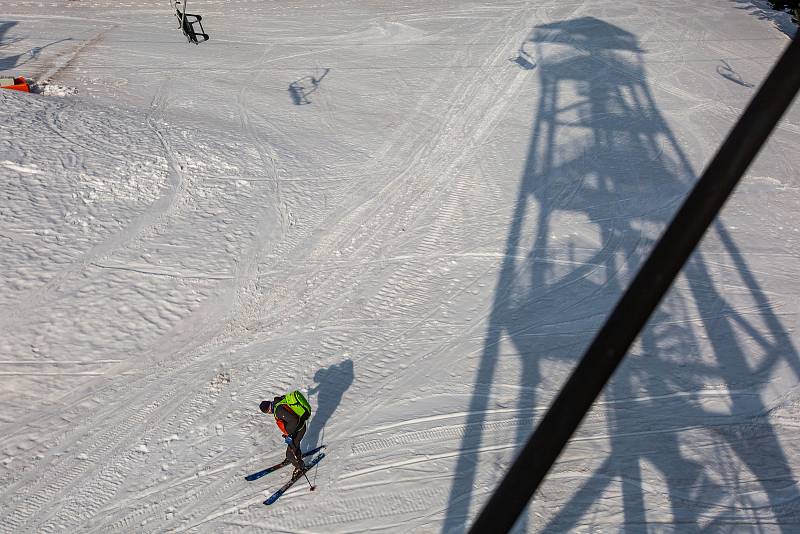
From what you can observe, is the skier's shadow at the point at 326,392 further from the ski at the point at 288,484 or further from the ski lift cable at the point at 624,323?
the ski lift cable at the point at 624,323

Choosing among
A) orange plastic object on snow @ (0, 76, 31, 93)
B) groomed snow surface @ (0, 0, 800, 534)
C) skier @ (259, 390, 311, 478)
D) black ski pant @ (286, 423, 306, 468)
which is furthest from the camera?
orange plastic object on snow @ (0, 76, 31, 93)

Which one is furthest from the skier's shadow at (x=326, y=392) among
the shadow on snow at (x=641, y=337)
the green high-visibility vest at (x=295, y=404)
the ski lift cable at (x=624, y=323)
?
the ski lift cable at (x=624, y=323)

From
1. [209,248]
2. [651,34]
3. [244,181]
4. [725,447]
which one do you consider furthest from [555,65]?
[725,447]

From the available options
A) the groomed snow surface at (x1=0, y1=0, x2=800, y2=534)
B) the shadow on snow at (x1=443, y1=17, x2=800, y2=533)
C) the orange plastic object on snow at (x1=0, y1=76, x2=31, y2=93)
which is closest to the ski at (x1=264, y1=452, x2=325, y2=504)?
the groomed snow surface at (x1=0, y1=0, x2=800, y2=534)

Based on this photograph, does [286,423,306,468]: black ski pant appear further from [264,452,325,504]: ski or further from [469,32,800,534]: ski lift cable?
[469,32,800,534]: ski lift cable

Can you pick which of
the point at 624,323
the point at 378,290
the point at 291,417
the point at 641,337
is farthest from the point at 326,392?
the point at 624,323

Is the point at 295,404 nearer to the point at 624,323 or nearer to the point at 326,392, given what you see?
the point at 326,392
